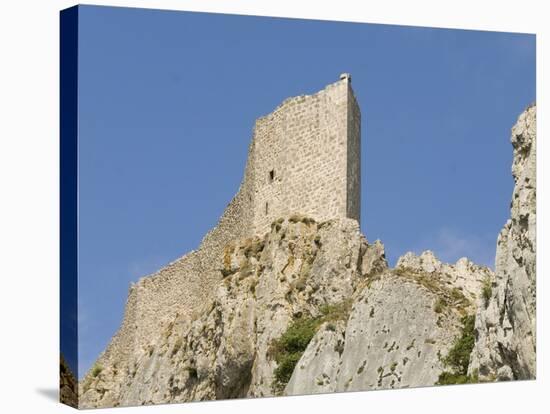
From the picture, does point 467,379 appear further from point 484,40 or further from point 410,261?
point 484,40

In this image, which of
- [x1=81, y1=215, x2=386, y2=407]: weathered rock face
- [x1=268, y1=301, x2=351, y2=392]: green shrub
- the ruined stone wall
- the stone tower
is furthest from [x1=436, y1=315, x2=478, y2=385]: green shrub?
the stone tower

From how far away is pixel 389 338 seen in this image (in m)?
26.1

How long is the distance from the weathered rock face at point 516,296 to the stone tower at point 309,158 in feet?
13.1

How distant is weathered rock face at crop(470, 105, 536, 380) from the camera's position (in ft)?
83.8

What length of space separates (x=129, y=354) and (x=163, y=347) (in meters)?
0.81

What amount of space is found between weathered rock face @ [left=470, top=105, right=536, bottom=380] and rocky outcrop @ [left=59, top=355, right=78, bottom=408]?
25.5ft

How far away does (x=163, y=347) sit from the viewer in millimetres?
31344

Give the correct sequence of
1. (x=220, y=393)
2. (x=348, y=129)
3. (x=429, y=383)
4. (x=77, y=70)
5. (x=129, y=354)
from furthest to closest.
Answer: (x=129, y=354)
(x=348, y=129)
(x=220, y=393)
(x=429, y=383)
(x=77, y=70)

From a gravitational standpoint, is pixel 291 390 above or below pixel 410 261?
below

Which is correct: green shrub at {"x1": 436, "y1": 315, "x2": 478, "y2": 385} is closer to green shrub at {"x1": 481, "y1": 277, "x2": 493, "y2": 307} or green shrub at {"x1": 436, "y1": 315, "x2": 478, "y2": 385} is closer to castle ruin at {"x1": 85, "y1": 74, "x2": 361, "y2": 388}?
green shrub at {"x1": 481, "y1": 277, "x2": 493, "y2": 307}

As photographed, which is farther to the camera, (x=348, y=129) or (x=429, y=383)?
(x=348, y=129)

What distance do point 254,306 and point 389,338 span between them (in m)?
3.48

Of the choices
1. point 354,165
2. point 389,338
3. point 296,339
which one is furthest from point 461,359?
point 354,165

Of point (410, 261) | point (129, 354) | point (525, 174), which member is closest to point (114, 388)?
point (129, 354)
